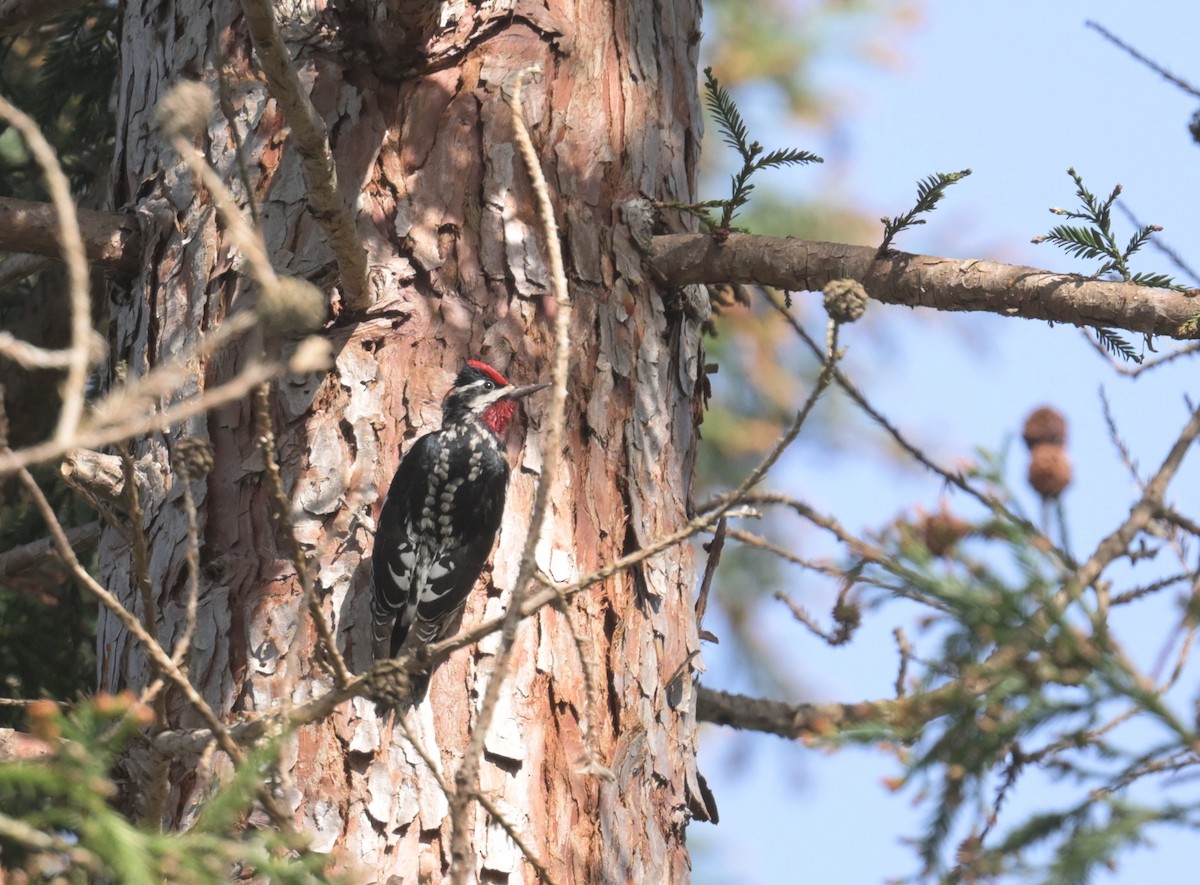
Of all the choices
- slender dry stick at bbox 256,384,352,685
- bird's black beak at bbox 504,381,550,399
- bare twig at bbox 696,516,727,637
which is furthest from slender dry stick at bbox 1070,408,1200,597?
bird's black beak at bbox 504,381,550,399

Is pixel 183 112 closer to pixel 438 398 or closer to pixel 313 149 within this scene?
pixel 313 149

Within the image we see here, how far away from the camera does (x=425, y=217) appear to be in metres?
3.50

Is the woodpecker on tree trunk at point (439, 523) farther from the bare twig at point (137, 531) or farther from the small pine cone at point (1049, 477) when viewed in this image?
the small pine cone at point (1049, 477)

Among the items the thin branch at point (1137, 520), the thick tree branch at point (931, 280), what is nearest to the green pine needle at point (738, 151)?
the thick tree branch at point (931, 280)

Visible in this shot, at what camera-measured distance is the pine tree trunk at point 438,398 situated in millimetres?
3043

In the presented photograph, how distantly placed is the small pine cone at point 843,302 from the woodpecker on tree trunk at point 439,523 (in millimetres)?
1594

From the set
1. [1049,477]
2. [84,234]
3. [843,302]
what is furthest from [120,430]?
[84,234]

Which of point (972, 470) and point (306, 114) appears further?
point (306, 114)

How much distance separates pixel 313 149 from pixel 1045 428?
5.76 feet

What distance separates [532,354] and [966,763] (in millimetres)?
2012

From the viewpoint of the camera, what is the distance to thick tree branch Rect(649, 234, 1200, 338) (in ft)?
10.2

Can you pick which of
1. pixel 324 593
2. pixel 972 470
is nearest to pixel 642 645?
pixel 324 593

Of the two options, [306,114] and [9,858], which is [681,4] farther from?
[9,858]

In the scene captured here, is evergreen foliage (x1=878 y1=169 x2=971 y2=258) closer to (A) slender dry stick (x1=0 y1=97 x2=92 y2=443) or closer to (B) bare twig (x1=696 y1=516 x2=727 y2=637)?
(B) bare twig (x1=696 y1=516 x2=727 y2=637)
